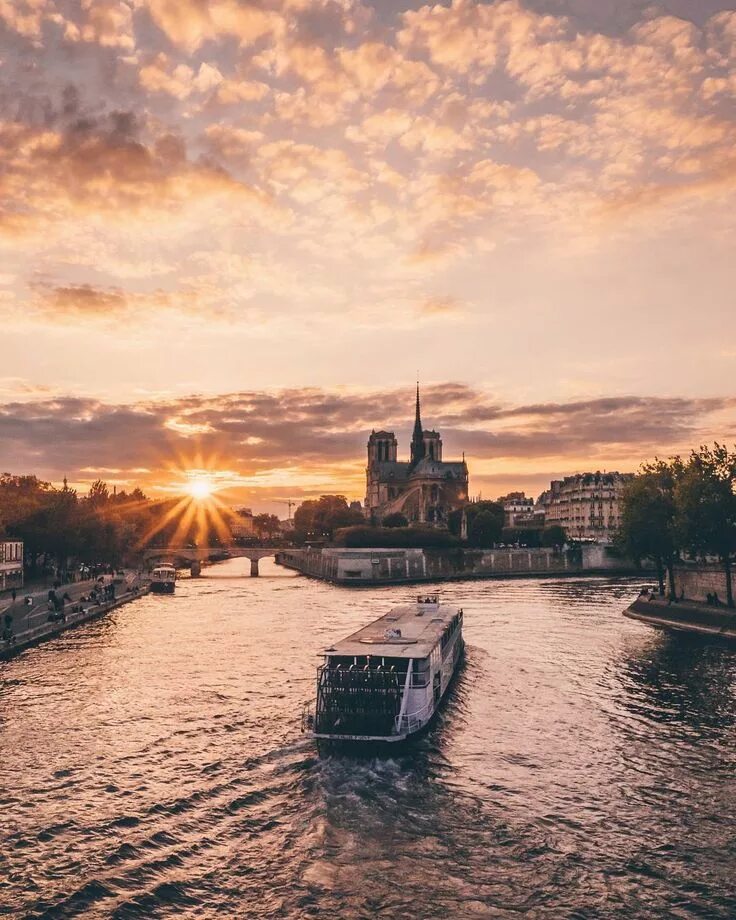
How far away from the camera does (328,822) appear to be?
86.4 ft

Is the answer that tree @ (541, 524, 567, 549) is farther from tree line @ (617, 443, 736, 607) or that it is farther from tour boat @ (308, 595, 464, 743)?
tour boat @ (308, 595, 464, 743)

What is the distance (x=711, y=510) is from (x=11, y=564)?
80.3m

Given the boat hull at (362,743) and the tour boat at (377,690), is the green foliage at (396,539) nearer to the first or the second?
the tour boat at (377,690)

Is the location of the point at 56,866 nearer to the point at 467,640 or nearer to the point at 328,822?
the point at 328,822

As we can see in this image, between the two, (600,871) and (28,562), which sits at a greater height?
(28,562)

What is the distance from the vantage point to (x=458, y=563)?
167 m

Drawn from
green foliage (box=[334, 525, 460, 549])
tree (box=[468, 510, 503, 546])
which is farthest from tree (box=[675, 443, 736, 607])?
tree (box=[468, 510, 503, 546])

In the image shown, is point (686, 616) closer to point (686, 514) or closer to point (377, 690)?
point (686, 514)

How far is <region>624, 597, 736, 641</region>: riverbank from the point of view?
211ft

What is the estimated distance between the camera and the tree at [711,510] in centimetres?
7144

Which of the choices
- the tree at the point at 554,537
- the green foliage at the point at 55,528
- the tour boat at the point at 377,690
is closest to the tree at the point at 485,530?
the tree at the point at 554,537

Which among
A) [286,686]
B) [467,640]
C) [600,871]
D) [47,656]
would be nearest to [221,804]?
[600,871]

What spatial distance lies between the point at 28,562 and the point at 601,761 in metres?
117

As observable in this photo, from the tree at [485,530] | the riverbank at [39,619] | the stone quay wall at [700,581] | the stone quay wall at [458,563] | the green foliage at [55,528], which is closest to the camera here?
the riverbank at [39,619]
